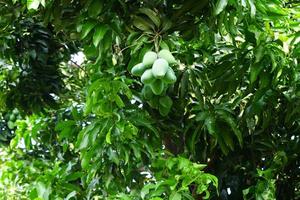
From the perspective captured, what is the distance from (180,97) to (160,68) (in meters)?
0.50

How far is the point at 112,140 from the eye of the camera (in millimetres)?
1543

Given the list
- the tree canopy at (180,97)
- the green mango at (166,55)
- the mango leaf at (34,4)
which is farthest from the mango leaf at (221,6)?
the mango leaf at (34,4)

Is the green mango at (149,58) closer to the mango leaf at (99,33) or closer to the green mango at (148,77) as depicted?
the green mango at (148,77)

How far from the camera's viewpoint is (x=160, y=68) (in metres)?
1.27

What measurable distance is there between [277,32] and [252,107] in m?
0.27

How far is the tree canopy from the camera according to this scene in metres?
1.48

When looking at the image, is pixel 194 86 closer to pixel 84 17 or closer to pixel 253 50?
pixel 253 50

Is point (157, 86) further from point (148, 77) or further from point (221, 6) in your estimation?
point (221, 6)

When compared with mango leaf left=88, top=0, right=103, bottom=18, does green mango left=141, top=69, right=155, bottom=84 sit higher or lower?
lower

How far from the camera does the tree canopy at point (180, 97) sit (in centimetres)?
148

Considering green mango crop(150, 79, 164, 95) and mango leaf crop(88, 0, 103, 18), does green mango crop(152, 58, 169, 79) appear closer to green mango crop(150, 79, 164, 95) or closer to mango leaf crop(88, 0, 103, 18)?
green mango crop(150, 79, 164, 95)

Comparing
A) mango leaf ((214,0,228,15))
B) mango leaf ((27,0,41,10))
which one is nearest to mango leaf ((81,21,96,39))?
mango leaf ((27,0,41,10))

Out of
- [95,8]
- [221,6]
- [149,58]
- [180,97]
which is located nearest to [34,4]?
[95,8]

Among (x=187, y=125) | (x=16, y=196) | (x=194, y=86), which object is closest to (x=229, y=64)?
(x=194, y=86)
